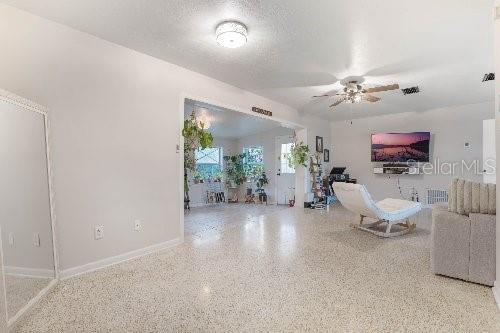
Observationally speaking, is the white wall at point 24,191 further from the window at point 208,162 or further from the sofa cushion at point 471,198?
the window at point 208,162

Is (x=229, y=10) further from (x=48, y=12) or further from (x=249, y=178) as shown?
(x=249, y=178)

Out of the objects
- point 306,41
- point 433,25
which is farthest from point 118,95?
point 433,25

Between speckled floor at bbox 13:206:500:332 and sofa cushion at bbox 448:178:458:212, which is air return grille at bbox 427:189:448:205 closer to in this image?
speckled floor at bbox 13:206:500:332

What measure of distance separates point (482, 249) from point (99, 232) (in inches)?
144

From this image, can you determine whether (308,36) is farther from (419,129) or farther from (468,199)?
(419,129)

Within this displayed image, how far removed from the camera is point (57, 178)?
2.48 metres

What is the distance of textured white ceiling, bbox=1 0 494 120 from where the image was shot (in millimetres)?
2230

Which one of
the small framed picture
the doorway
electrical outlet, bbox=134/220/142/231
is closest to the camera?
electrical outlet, bbox=134/220/142/231

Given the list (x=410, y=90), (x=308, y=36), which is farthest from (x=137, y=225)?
(x=410, y=90)

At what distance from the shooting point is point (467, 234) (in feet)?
7.52

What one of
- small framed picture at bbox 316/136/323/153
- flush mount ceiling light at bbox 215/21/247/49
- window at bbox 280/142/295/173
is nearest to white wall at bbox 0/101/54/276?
flush mount ceiling light at bbox 215/21/247/49

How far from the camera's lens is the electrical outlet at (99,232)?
8.99 feet

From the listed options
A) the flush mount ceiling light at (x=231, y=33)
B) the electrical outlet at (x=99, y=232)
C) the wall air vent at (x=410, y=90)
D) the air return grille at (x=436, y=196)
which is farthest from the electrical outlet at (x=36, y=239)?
the air return grille at (x=436, y=196)

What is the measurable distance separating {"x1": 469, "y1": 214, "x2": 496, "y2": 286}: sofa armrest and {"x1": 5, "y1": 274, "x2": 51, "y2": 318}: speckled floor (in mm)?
3635
